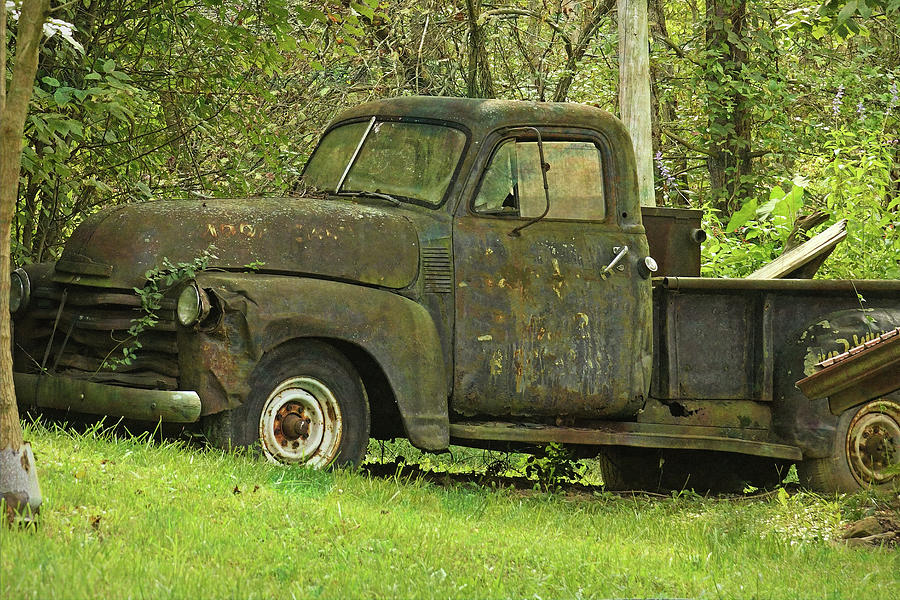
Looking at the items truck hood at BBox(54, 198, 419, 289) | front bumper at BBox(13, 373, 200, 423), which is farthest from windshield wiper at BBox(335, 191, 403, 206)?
front bumper at BBox(13, 373, 200, 423)

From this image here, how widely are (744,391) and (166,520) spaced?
4536mm

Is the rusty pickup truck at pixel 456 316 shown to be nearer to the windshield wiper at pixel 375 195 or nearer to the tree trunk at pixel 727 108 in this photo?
the windshield wiper at pixel 375 195

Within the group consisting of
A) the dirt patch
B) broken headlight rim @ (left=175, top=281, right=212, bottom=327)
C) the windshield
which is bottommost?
the dirt patch

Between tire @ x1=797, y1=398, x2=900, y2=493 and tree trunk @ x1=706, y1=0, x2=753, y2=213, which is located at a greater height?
tree trunk @ x1=706, y1=0, x2=753, y2=213

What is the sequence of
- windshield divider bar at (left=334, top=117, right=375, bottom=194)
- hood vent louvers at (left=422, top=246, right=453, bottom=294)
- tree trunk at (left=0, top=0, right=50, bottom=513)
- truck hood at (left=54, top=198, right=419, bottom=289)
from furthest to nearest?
windshield divider bar at (left=334, top=117, right=375, bottom=194)
hood vent louvers at (left=422, top=246, right=453, bottom=294)
truck hood at (left=54, top=198, right=419, bottom=289)
tree trunk at (left=0, top=0, right=50, bottom=513)

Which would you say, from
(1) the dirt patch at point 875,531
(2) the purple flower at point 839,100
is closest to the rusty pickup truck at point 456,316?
(1) the dirt patch at point 875,531

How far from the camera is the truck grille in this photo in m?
6.67

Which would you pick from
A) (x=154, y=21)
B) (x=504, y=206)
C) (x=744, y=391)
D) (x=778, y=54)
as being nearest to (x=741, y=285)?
(x=744, y=391)

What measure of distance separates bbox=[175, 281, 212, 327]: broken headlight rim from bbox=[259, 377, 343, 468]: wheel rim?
0.61 metres

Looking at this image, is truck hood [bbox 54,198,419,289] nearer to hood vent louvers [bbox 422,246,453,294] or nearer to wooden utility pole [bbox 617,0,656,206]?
hood vent louvers [bbox 422,246,453,294]

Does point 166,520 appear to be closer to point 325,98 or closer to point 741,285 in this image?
point 741,285

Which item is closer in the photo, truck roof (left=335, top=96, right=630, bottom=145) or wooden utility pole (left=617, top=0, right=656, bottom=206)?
truck roof (left=335, top=96, right=630, bottom=145)

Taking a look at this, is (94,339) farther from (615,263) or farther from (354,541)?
(615,263)

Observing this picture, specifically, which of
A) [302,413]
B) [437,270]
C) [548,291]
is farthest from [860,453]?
[302,413]
